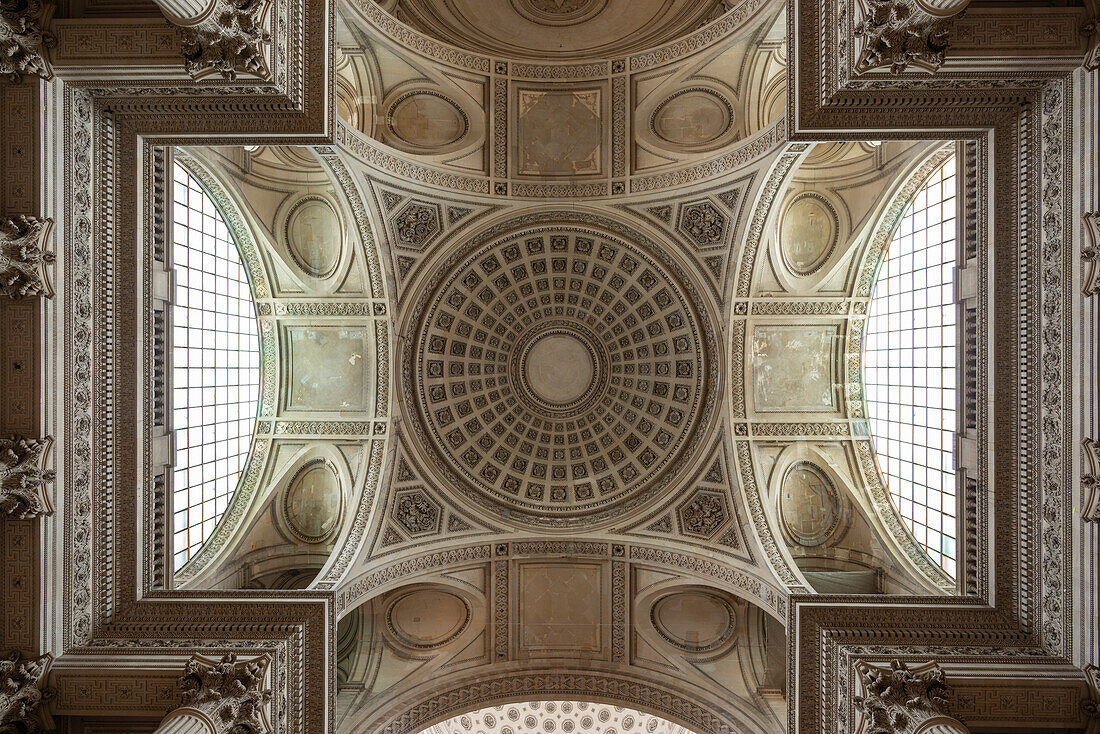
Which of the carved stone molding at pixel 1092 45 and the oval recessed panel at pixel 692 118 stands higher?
the oval recessed panel at pixel 692 118

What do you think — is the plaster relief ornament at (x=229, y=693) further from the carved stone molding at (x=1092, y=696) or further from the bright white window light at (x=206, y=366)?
the carved stone molding at (x=1092, y=696)

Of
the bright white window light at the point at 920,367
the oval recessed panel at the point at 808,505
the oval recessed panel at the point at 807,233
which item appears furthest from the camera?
the oval recessed panel at the point at 808,505

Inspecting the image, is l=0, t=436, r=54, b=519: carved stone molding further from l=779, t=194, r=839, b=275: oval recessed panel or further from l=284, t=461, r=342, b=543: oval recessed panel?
l=779, t=194, r=839, b=275: oval recessed panel

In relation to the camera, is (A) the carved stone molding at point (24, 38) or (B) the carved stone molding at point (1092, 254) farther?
(A) the carved stone molding at point (24, 38)

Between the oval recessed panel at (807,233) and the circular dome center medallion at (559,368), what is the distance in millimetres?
7338

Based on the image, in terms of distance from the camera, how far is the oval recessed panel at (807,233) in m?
18.5

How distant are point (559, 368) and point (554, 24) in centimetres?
1117

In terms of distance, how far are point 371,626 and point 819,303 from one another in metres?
18.3

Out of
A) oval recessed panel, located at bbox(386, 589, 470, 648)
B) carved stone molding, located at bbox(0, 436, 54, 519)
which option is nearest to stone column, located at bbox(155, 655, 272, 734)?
carved stone molding, located at bbox(0, 436, 54, 519)

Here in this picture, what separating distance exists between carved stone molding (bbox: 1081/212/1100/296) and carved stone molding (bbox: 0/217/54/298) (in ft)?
65.6

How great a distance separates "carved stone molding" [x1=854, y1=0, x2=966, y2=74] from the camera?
34.8 feet

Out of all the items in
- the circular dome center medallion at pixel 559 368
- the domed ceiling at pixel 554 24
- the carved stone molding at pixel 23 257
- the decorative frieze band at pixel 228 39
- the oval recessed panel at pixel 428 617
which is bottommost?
the oval recessed panel at pixel 428 617

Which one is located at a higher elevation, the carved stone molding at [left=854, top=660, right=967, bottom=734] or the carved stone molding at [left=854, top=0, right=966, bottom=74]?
the carved stone molding at [left=854, top=0, right=966, bottom=74]

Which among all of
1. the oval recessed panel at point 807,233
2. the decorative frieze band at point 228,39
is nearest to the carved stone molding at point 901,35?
the oval recessed panel at point 807,233
